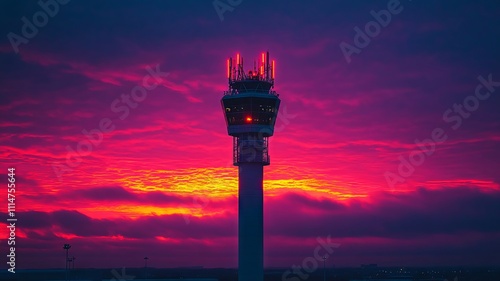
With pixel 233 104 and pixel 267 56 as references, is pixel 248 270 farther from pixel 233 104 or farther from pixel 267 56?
pixel 267 56

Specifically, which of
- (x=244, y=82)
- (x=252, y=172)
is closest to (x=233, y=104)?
(x=244, y=82)

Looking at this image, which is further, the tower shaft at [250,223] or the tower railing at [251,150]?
the tower railing at [251,150]

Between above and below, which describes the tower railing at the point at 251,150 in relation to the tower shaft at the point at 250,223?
above

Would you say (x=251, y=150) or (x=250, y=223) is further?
(x=251, y=150)

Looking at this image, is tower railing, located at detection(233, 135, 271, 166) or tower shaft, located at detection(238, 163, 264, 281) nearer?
tower shaft, located at detection(238, 163, 264, 281)

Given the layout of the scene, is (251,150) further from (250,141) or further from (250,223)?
(250,223)

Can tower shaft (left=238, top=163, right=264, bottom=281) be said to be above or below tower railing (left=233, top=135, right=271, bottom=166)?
below

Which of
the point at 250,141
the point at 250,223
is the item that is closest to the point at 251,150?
the point at 250,141

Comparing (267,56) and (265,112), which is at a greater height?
(267,56)
